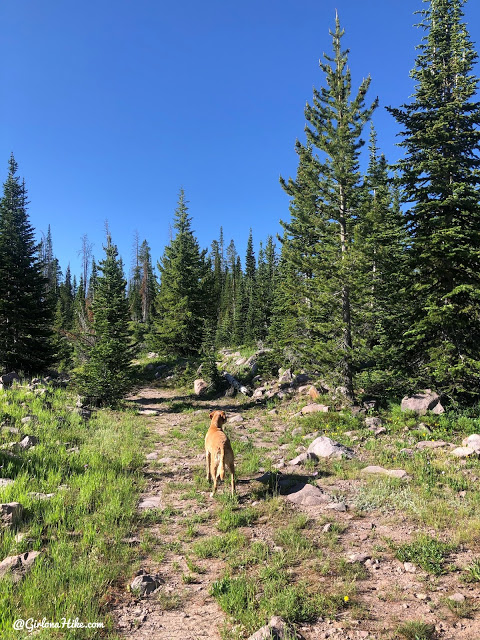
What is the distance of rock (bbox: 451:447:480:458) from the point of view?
25.6 feet

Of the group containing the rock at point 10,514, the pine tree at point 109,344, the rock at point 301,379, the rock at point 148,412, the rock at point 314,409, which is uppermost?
the pine tree at point 109,344

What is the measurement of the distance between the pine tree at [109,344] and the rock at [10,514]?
33.8ft

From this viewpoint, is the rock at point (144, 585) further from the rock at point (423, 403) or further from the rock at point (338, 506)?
the rock at point (423, 403)

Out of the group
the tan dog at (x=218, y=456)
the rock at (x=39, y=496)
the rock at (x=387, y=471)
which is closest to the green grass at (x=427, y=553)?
the rock at (x=387, y=471)

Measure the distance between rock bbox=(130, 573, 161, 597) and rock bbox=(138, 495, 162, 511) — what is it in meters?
2.06

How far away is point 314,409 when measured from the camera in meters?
13.3

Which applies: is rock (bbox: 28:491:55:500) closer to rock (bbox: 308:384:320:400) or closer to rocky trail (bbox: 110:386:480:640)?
rocky trail (bbox: 110:386:480:640)

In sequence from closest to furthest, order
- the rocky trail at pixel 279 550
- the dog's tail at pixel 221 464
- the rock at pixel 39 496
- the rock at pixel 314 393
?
the rocky trail at pixel 279 550
the rock at pixel 39 496
the dog's tail at pixel 221 464
the rock at pixel 314 393

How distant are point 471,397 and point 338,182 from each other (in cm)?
934

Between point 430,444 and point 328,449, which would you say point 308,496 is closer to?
point 328,449

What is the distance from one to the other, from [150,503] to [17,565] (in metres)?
2.66

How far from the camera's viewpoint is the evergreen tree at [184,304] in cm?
2580

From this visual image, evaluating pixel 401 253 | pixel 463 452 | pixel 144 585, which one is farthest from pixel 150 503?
pixel 401 253

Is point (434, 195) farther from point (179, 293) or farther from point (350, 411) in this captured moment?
point (179, 293)
